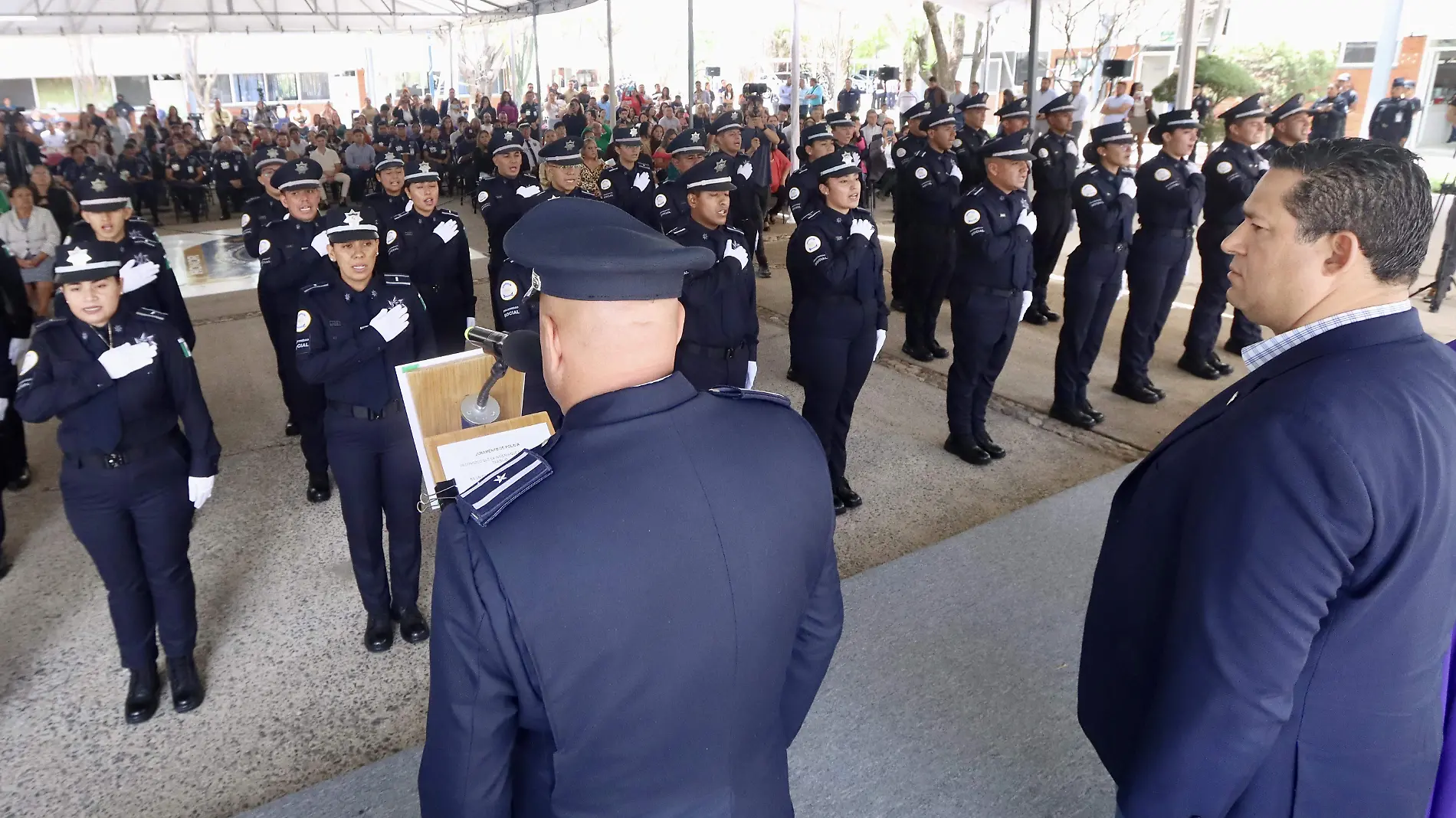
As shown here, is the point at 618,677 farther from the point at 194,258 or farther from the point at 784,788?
the point at 194,258

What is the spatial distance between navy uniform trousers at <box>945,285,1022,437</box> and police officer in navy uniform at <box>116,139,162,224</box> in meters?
13.8

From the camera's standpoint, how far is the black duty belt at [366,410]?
3.24 m

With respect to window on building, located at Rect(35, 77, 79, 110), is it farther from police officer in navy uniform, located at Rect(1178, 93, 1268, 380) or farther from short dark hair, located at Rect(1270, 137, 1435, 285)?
short dark hair, located at Rect(1270, 137, 1435, 285)

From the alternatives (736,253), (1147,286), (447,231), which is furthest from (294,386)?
(1147,286)

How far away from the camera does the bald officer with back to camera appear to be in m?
1.16

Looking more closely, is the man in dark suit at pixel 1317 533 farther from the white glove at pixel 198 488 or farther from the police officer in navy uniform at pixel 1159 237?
the police officer in navy uniform at pixel 1159 237

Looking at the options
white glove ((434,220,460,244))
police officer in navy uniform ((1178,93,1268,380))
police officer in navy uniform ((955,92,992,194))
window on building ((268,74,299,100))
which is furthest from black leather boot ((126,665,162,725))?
window on building ((268,74,299,100))

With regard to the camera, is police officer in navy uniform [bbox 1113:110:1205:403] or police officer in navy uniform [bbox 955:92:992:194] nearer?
police officer in navy uniform [bbox 1113:110:1205:403]

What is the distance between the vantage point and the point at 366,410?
10.6 feet

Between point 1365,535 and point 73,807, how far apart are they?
335 cm

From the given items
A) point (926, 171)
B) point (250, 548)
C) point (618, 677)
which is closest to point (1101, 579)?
point (618, 677)

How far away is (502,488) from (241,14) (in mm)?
19906

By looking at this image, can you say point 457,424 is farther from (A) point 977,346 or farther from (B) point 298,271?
(A) point 977,346

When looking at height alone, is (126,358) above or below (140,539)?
above
